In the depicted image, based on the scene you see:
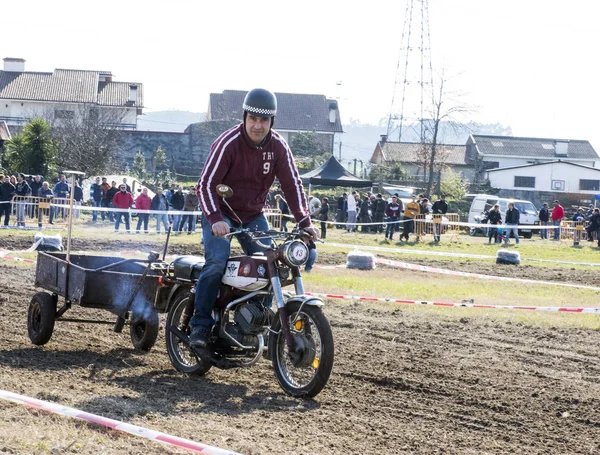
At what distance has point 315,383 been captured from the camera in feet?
21.1

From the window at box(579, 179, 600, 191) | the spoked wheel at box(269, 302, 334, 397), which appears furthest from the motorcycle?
the window at box(579, 179, 600, 191)

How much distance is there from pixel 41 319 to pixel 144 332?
3.29ft

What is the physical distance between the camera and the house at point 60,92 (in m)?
71.7

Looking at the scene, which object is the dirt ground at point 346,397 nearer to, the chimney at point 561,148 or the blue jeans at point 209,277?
the blue jeans at point 209,277

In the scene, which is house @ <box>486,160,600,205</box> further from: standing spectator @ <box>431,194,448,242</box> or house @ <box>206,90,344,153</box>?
standing spectator @ <box>431,194,448,242</box>

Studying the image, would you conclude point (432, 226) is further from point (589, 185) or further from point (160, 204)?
point (589, 185)

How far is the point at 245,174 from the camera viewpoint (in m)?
7.09

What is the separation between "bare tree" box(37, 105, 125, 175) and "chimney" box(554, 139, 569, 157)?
4726 centimetres

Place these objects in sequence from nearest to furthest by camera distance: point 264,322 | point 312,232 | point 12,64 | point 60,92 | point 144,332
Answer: point 312,232, point 264,322, point 144,332, point 60,92, point 12,64

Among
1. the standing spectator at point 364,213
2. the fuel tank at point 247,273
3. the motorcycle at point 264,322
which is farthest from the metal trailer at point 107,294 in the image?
the standing spectator at point 364,213

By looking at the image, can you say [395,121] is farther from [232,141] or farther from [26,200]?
[232,141]

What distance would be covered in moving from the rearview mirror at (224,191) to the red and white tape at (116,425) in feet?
6.20

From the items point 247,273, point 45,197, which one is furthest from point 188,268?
point 45,197

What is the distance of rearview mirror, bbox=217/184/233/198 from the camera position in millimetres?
6562
